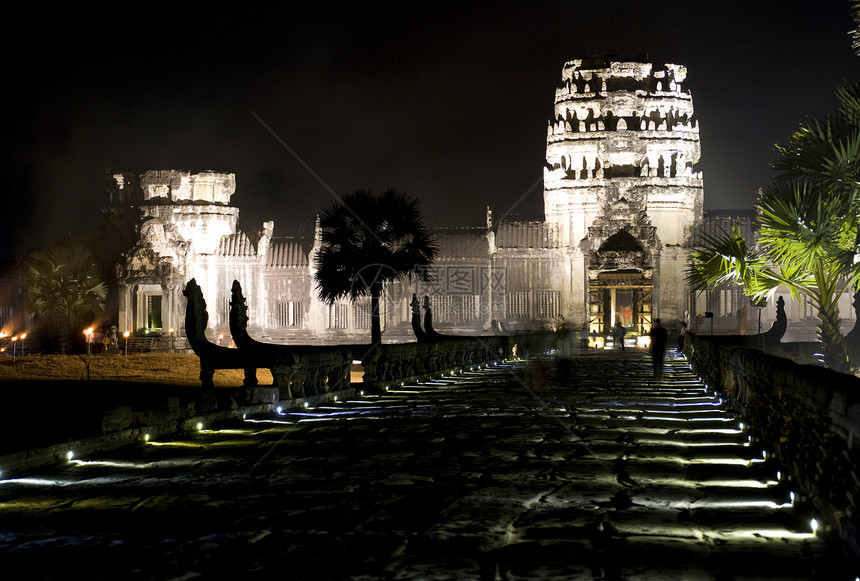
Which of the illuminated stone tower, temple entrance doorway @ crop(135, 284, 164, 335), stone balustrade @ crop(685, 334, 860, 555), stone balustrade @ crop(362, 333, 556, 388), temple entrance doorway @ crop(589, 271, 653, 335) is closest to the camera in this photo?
stone balustrade @ crop(685, 334, 860, 555)

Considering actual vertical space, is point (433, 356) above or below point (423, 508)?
above

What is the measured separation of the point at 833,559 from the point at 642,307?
47.1 meters

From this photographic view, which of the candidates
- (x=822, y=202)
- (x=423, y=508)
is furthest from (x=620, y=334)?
(x=423, y=508)

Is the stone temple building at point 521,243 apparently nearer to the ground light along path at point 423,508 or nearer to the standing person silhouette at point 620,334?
the standing person silhouette at point 620,334

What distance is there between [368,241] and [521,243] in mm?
19720

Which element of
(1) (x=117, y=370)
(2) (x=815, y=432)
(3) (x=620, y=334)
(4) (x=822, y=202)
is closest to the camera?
(2) (x=815, y=432)

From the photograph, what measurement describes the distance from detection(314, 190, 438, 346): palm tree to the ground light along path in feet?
81.3

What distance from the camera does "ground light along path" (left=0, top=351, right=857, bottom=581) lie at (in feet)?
21.4

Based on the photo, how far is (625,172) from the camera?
59.9m

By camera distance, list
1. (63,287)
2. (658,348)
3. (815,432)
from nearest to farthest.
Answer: (815,432) < (658,348) < (63,287)

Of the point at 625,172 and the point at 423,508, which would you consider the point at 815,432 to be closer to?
the point at 423,508

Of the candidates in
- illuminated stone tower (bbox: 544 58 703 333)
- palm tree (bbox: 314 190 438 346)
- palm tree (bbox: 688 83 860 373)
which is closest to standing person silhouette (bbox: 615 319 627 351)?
illuminated stone tower (bbox: 544 58 703 333)

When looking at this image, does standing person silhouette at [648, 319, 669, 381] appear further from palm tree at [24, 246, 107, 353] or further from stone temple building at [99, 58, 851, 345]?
palm tree at [24, 246, 107, 353]

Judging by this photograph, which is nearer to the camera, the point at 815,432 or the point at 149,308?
the point at 815,432
